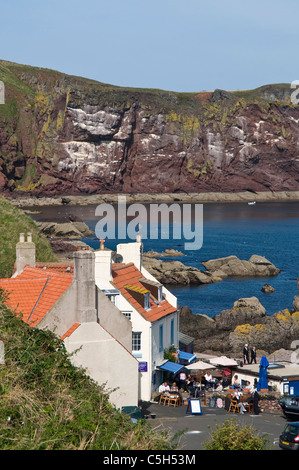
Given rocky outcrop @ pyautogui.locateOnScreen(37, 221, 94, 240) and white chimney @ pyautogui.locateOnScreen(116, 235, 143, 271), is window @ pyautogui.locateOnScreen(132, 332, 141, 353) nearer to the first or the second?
white chimney @ pyautogui.locateOnScreen(116, 235, 143, 271)

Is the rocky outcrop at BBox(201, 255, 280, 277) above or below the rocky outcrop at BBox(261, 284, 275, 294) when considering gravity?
above

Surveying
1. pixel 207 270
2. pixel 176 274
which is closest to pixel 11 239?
pixel 176 274

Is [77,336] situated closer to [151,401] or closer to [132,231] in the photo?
[151,401]

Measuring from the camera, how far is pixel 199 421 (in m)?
28.5

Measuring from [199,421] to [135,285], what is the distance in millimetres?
10628

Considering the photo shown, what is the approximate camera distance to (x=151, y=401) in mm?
33688

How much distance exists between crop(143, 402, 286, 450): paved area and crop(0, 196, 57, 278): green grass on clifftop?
1537cm

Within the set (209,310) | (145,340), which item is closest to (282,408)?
(145,340)

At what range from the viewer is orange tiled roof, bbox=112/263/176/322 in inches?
1388

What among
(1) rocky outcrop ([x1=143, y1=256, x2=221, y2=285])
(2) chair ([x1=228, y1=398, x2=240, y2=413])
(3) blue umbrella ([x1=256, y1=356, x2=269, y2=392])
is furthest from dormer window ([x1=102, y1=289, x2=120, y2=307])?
(1) rocky outcrop ([x1=143, y1=256, x2=221, y2=285])

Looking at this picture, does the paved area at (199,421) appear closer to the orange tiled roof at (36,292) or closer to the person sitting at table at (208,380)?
the person sitting at table at (208,380)

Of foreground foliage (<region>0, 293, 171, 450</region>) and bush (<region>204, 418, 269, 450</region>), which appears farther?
bush (<region>204, 418, 269, 450</region>)

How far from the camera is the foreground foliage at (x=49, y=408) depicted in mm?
14977

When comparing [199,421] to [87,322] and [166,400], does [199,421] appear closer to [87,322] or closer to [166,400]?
[166,400]
